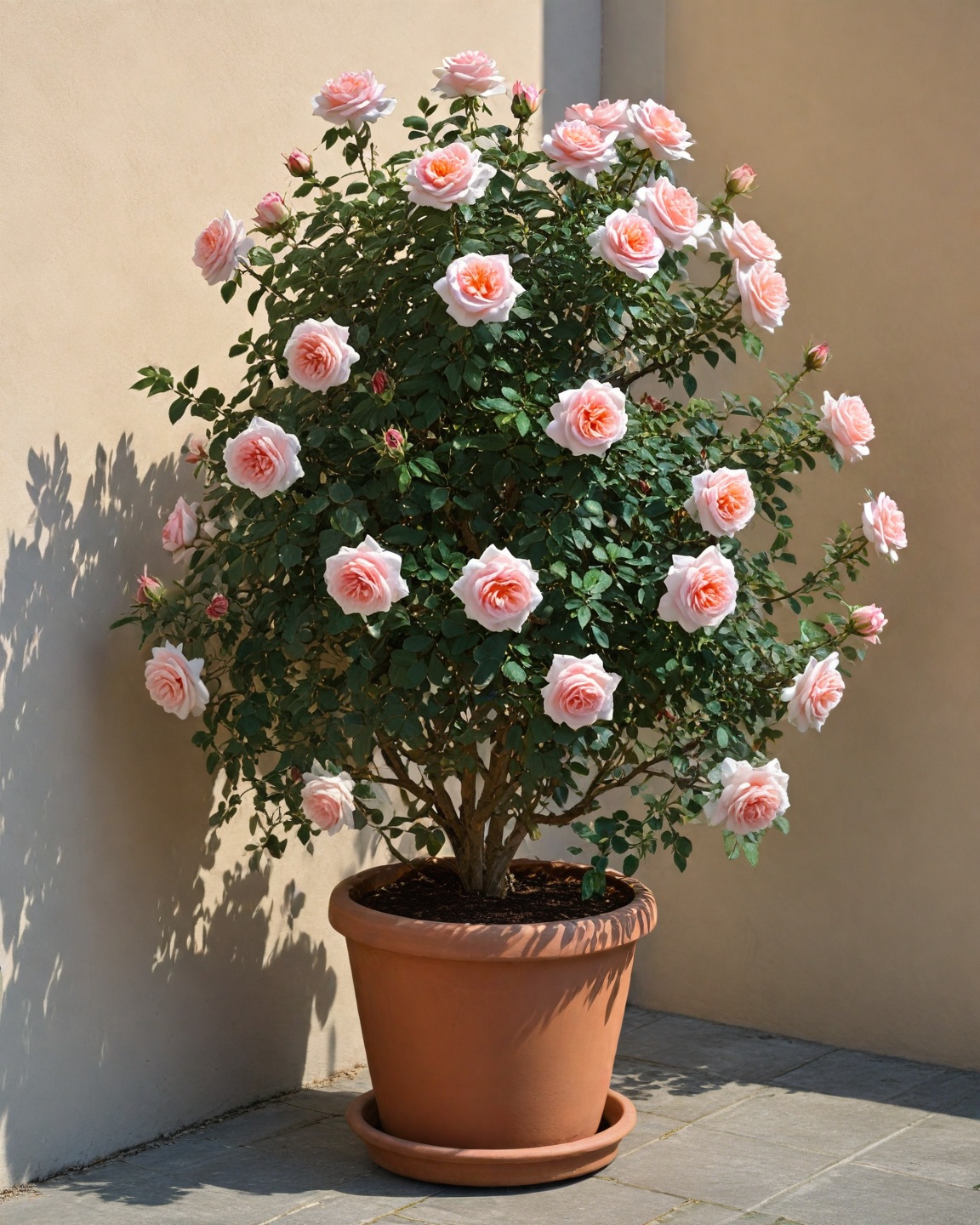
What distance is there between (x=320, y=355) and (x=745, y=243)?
0.81 metres

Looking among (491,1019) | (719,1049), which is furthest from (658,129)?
(719,1049)

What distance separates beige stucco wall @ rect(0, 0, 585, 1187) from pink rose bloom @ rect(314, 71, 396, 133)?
437mm

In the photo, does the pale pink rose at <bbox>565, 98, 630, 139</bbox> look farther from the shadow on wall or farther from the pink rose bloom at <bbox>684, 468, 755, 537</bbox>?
the shadow on wall

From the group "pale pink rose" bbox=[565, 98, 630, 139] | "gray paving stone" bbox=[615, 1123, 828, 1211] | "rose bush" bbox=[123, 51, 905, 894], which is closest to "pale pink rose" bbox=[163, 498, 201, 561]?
"rose bush" bbox=[123, 51, 905, 894]

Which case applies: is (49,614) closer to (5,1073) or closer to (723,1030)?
(5,1073)

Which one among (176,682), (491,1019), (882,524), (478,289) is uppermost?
(478,289)

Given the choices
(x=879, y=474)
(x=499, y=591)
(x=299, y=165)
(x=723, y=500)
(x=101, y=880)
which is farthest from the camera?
(x=879, y=474)

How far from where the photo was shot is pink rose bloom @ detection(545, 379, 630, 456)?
2.44 m

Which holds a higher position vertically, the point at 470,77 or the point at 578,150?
the point at 470,77

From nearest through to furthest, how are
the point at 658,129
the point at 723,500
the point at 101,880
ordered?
the point at 723,500 < the point at 658,129 < the point at 101,880

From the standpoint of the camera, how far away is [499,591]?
7.87ft

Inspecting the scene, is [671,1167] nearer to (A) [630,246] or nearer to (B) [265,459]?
(B) [265,459]

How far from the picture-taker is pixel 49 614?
9.07 ft

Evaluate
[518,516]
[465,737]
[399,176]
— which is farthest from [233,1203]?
[399,176]
